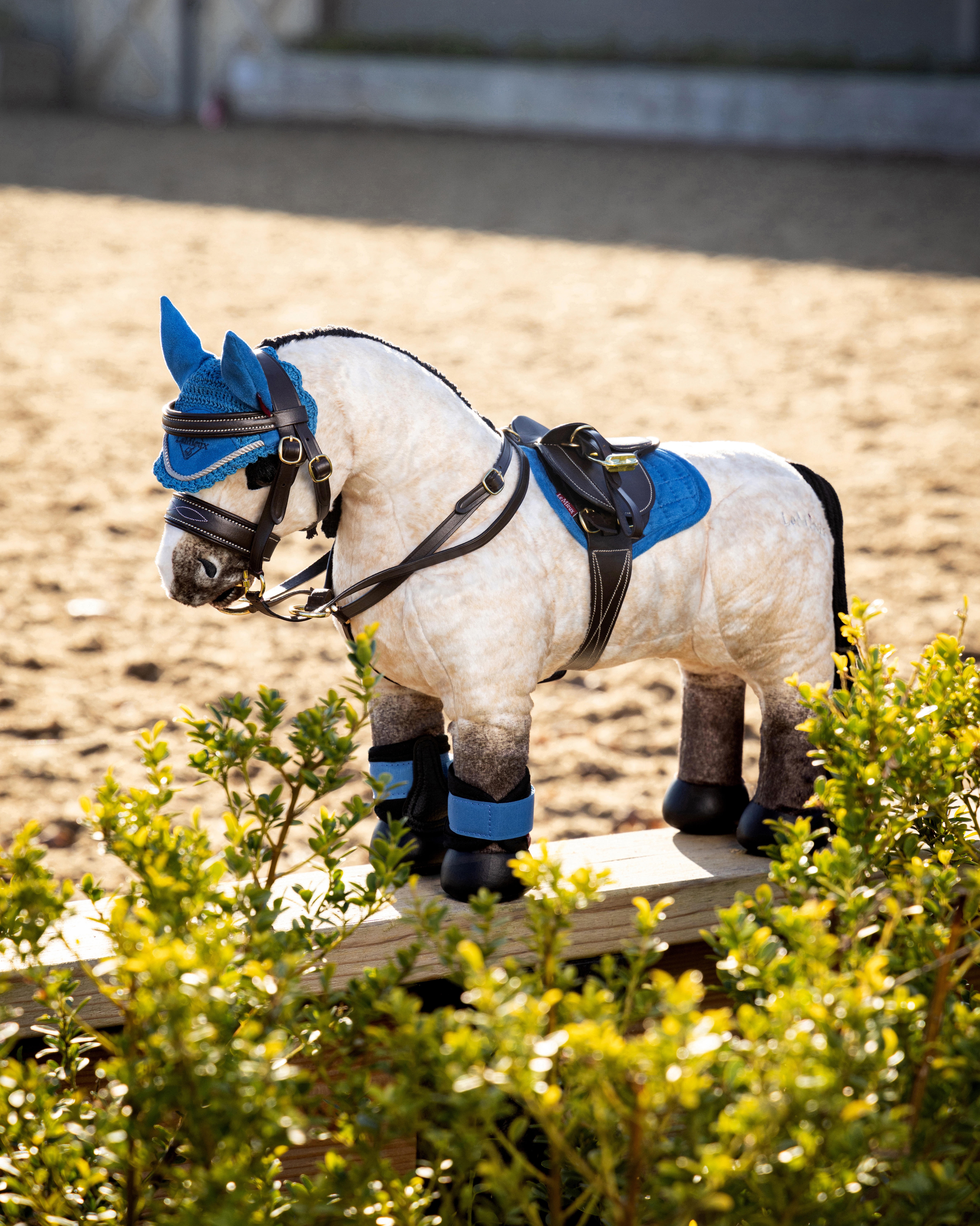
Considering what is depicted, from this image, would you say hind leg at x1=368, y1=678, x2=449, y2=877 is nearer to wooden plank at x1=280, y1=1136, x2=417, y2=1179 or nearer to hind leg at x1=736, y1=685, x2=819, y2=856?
wooden plank at x1=280, y1=1136, x2=417, y2=1179

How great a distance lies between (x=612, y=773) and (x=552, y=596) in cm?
166

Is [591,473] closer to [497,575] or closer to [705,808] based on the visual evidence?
[497,575]

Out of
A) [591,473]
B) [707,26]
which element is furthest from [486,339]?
[707,26]

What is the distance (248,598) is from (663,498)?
635mm

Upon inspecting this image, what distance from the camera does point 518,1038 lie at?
97 cm

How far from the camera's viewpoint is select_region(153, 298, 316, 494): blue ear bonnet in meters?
1.52

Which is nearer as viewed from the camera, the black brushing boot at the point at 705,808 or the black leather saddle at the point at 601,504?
the black leather saddle at the point at 601,504

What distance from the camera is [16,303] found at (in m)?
7.57

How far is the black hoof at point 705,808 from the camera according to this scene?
2037 mm

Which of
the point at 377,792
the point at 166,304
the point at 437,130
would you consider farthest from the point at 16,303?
the point at 437,130

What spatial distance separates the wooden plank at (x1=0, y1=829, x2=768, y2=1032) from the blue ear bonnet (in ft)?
1.85

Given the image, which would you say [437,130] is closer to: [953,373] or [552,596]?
[953,373]

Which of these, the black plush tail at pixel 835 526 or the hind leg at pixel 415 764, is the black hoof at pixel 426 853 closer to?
the hind leg at pixel 415 764

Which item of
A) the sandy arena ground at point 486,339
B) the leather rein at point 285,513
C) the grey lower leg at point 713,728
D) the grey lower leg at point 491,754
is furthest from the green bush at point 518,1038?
the sandy arena ground at point 486,339
